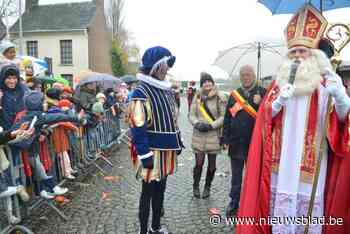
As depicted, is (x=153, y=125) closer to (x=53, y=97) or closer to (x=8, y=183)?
(x=8, y=183)

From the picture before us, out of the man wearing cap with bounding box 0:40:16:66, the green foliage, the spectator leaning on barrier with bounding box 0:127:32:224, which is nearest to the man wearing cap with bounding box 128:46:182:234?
the spectator leaning on barrier with bounding box 0:127:32:224

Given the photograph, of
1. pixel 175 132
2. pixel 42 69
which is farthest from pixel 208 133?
pixel 42 69

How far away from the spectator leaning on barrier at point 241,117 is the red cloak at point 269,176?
122 cm

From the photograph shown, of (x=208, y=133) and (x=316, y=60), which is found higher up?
(x=316, y=60)

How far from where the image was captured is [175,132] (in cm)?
379

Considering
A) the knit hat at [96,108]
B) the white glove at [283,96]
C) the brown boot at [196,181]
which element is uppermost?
the white glove at [283,96]

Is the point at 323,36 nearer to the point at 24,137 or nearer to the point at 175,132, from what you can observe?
the point at 175,132

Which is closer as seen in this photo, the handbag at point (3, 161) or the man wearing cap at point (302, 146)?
the man wearing cap at point (302, 146)

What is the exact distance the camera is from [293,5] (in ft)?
10.9

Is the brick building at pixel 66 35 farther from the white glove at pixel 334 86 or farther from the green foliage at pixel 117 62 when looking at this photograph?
the white glove at pixel 334 86

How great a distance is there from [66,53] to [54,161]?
27.9 metres

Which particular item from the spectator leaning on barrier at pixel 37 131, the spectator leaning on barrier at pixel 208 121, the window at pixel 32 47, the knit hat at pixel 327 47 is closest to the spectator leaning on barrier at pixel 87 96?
the spectator leaning on barrier at pixel 37 131

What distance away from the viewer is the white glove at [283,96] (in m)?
2.74

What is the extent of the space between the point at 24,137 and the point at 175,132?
1.60 metres
